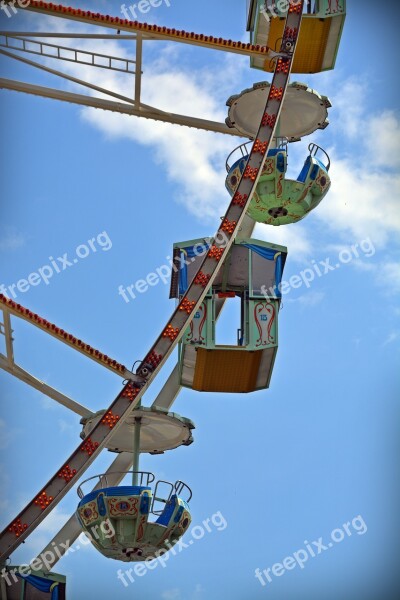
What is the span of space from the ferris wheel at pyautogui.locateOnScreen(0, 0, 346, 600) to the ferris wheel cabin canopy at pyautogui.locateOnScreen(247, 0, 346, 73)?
0.02 metres

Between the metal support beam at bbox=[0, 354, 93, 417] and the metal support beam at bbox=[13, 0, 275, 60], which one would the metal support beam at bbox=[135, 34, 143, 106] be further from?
the metal support beam at bbox=[0, 354, 93, 417]

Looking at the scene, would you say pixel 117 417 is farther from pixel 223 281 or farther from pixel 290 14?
pixel 290 14

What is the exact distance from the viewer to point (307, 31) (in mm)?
23141

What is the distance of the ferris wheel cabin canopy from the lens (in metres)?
22.9

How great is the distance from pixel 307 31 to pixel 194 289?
5314 millimetres

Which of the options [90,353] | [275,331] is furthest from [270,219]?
[90,353]

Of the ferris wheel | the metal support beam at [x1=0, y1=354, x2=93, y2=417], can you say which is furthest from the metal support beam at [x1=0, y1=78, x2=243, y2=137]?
the metal support beam at [x1=0, y1=354, x2=93, y2=417]

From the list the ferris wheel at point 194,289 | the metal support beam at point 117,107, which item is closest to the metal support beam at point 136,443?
the ferris wheel at point 194,289

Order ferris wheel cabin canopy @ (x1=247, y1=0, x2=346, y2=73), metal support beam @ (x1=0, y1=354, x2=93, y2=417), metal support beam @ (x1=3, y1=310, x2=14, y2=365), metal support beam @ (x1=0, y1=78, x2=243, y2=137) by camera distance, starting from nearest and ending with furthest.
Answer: metal support beam @ (x1=3, y1=310, x2=14, y2=365), metal support beam @ (x1=0, y1=354, x2=93, y2=417), metal support beam @ (x1=0, y1=78, x2=243, y2=137), ferris wheel cabin canopy @ (x1=247, y1=0, x2=346, y2=73)

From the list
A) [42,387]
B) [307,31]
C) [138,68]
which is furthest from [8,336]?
[307,31]

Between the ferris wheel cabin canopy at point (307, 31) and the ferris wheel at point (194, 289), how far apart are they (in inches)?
0.8

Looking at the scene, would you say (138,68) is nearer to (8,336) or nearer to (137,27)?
(137,27)

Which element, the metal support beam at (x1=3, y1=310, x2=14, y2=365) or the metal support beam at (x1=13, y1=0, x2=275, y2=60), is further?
the metal support beam at (x1=13, y1=0, x2=275, y2=60)

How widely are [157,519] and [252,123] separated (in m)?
6.50
